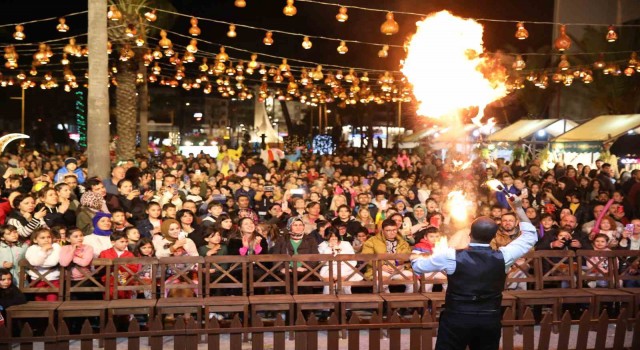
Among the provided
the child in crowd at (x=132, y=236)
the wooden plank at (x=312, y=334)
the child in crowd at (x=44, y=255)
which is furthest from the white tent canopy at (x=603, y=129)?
the child in crowd at (x=44, y=255)

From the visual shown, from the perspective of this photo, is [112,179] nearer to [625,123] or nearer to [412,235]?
[412,235]

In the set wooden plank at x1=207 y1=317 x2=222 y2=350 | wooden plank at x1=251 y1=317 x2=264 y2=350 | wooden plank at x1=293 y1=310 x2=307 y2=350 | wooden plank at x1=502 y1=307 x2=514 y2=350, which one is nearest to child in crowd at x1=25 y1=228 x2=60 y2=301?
wooden plank at x1=207 y1=317 x2=222 y2=350

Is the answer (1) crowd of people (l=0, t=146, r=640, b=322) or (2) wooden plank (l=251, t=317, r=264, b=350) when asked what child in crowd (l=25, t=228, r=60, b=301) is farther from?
(2) wooden plank (l=251, t=317, r=264, b=350)

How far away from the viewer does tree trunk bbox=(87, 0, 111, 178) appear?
41.1ft

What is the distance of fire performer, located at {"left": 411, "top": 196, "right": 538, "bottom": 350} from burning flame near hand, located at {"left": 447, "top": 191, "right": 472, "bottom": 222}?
4.22 metres

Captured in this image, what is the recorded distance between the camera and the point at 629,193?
15367 millimetres

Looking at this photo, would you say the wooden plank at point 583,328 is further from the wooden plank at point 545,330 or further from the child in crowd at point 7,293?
the child in crowd at point 7,293

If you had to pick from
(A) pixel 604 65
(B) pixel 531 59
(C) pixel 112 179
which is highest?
(B) pixel 531 59

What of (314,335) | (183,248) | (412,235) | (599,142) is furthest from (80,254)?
(599,142)

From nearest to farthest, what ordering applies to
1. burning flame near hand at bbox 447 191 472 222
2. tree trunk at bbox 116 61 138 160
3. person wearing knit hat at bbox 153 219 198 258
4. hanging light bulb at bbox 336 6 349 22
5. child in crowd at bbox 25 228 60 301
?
child in crowd at bbox 25 228 60 301 < person wearing knit hat at bbox 153 219 198 258 < burning flame near hand at bbox 447 191 472 222 < hanging light bulb at bbox 336 6 349 22 < tree trunk at bbox 116 61 138 160

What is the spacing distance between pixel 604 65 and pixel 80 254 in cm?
1752

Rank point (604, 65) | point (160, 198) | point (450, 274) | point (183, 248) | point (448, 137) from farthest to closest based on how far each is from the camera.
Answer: point (448, 137) → point (604, 65) → point (160, 198) → point (183, 248) → point (450, 274)

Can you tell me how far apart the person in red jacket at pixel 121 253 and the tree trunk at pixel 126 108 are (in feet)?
36.6

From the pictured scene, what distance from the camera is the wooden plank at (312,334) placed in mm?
6605
